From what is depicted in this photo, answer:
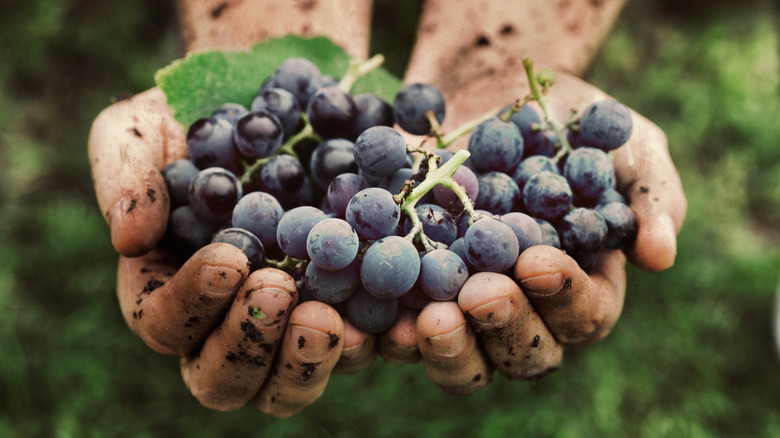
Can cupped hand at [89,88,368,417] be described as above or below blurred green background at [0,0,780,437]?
above

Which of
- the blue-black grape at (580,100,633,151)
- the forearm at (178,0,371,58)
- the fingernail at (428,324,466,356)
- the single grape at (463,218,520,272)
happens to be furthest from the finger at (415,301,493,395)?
the forearm at (178,0,371,58)

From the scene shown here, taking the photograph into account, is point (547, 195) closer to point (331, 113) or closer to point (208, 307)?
point (331, 113)

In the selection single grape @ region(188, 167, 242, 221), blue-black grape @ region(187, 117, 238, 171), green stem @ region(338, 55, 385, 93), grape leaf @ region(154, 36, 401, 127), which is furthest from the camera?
green stem @ region(338, 55, 385, 93)

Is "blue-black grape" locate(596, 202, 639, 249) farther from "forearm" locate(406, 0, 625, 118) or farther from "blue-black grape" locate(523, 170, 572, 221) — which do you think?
"forearm" locate(406, 0, 625, 118)

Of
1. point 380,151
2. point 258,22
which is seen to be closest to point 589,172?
point 380,151

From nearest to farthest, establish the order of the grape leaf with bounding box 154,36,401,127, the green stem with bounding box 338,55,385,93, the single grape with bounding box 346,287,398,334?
the single grape with bounding box 346,287,398,334 → the grape leaf with bounding box 154,36,401,127 → the green stem with bounding box 338,55,385,93

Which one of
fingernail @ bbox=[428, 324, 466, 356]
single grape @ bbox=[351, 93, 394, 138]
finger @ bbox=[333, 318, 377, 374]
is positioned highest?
single grape @ bbox=[351, 93, 394, 138]

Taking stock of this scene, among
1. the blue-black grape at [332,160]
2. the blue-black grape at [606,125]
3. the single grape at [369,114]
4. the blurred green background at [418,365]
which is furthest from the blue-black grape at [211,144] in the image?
the blurred green background at [418,365]
